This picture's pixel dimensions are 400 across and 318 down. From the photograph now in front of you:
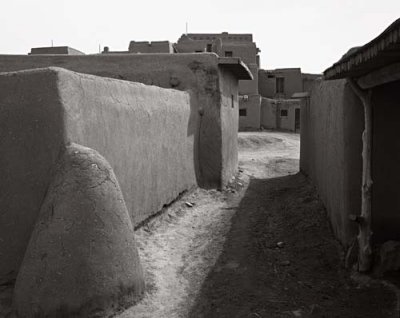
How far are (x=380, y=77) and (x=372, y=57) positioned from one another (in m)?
0.75

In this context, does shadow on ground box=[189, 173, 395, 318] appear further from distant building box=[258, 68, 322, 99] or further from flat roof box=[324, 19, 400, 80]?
distant building box=[258, 68, 322, 99]

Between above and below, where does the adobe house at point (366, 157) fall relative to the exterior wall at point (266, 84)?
below

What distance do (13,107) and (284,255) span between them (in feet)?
12.2

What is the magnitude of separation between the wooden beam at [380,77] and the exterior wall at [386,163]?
1.10ft

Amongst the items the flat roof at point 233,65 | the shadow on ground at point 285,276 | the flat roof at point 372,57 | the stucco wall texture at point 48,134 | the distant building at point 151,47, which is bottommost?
the shadow on ground at point 285,276

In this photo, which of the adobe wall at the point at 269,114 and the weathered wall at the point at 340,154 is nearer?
the weathered wall at the point at 340,154

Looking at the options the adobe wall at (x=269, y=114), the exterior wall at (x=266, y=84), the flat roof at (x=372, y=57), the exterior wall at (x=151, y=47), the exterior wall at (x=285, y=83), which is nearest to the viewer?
A: the flat roof at (x=372, y=57)

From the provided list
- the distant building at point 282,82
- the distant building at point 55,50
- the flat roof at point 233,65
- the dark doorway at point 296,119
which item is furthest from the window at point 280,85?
the flat roof at point 233,65

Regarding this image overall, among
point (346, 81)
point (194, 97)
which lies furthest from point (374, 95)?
point (194, 97)

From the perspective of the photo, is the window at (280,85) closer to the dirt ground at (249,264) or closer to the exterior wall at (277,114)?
the exterior wall at (277,114)

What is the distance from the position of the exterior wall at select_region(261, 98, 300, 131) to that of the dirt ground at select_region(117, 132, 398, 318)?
54.6 ft

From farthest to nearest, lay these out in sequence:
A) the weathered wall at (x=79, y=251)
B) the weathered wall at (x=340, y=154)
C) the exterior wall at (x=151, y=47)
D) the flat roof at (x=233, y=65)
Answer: the exterior wall at (x=151, y=47)
the flat roof at (x=233, y=65)
the weathered wall at (x=340, y=154)
the weathered wall at (x=79, y=251)

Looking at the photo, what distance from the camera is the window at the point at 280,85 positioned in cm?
2947

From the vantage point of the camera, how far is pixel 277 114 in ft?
85.1
